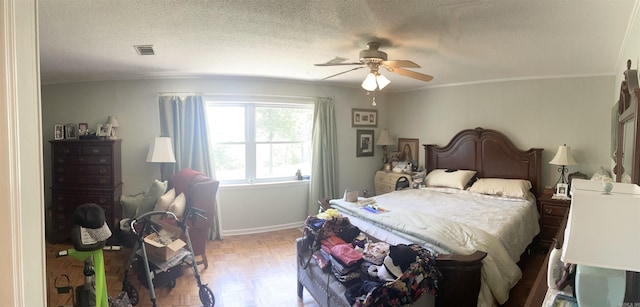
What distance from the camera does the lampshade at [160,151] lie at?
390 centimetres

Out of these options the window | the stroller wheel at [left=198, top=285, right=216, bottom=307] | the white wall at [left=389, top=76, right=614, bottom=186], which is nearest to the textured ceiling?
the white wall at [left=389, top=76, right=614, bottom=186]

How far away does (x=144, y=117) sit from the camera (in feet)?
13.8

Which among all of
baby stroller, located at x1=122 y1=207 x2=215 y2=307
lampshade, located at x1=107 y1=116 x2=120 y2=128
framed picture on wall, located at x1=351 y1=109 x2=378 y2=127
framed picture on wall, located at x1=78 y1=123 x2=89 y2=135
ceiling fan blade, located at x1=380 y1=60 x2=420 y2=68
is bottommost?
baby stroller, located at x1=122 y1=207 x2=215 y2=307

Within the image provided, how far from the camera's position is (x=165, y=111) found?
13.7 ft

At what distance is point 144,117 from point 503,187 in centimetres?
464

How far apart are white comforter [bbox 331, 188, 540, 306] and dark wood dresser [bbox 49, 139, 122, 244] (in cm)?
278

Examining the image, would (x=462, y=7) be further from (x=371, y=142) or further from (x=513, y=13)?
(x=371, y=142)

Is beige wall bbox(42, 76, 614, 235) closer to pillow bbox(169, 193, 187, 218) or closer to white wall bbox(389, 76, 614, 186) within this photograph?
white wall bbox(389, 76, 614, 186)

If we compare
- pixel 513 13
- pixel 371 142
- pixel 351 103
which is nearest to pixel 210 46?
pixel 513 13

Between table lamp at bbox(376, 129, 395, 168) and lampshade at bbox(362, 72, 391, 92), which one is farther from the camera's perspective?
table lamp at bbox(376, 129, 395, 168)

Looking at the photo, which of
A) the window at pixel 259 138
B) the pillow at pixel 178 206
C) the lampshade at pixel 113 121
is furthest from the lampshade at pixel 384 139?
the lampshade at pixel 113 121

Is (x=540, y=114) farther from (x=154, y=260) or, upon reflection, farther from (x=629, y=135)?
(x=154, y=260)

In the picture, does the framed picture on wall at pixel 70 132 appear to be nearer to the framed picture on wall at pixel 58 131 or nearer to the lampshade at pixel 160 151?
the framed picture on wall at pixel 58 131

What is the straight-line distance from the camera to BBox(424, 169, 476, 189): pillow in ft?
14.2
